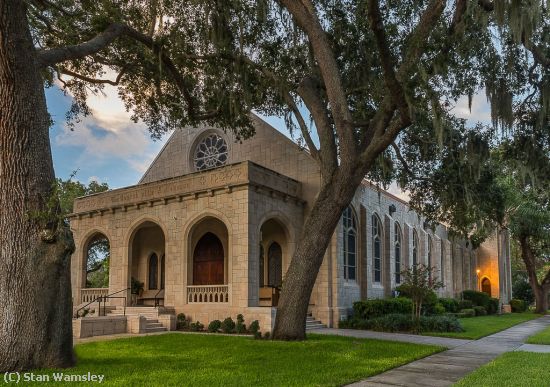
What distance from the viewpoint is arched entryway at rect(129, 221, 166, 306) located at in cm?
2205

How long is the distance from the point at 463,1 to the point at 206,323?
41.0ft

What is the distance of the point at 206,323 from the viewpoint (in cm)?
1719

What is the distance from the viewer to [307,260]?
12430mm

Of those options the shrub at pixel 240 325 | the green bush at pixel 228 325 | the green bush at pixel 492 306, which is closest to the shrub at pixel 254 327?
the shrub at pixel 240 325

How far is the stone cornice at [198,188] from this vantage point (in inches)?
688

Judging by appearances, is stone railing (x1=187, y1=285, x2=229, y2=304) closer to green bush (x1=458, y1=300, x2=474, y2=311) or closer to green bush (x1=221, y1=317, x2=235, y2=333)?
green bush (x1=221, y1=317, x2=235, y2=333)

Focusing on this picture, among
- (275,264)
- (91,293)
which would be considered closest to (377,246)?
(275,264)

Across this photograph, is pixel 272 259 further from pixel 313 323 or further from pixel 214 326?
pixel 214 326

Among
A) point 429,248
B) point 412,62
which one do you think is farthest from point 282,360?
point 429,248

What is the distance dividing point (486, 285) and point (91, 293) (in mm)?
36613

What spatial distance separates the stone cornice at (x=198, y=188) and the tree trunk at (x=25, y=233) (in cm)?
925

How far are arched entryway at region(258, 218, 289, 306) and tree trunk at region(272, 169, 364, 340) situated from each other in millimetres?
7048

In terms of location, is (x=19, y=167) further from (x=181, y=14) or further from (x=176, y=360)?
(x=181, y=14)

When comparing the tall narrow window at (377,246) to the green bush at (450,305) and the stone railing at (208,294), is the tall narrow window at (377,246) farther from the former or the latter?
the stone railing at (208,294)
